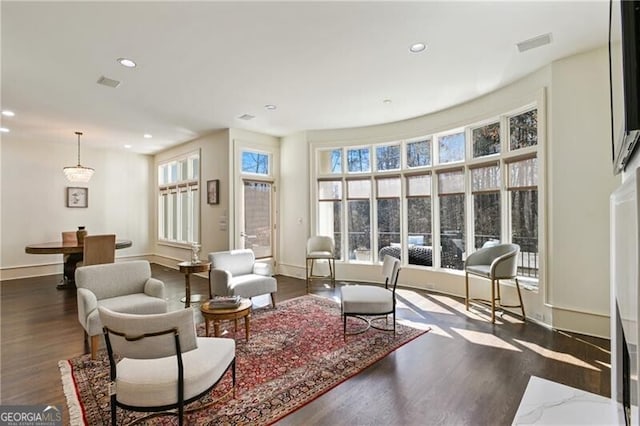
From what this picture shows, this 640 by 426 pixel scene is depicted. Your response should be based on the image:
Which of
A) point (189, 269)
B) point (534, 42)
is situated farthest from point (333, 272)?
point (534, 42)

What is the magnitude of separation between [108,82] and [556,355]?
6.11 m

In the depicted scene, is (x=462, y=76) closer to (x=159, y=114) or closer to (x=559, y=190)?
(x=559, y=190)

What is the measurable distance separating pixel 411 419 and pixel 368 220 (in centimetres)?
440

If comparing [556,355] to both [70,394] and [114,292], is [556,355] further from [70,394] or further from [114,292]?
[114,292]

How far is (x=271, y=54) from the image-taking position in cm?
333

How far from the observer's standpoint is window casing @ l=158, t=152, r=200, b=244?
7.36m

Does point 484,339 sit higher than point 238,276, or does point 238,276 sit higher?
point 238,276

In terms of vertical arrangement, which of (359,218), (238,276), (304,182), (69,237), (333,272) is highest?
(304,182)

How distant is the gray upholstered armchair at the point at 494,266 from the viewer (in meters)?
3.88

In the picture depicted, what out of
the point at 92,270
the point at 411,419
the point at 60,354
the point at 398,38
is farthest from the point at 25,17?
the point at 411,419

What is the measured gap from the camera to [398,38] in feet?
9.93

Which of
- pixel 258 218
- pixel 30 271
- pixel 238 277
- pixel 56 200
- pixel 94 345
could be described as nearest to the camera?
pixel 94 345

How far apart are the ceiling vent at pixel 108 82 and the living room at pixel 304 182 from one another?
0.87 feet

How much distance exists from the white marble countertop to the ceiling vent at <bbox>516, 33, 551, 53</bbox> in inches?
126
